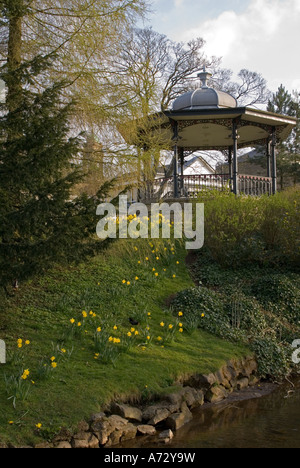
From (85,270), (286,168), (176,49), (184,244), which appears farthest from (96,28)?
(286,168)

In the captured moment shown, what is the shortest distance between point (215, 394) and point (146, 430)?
4.55 ft

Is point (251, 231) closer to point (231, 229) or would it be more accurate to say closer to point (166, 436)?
point (231, 229)

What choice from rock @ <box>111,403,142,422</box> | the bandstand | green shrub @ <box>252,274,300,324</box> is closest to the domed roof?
the bandstand

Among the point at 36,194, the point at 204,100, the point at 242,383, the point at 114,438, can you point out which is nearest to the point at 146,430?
the point at 114,438

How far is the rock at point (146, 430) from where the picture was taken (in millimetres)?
4879

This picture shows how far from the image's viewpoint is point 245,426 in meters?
5.24

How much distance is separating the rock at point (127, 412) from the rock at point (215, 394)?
121 centimetres

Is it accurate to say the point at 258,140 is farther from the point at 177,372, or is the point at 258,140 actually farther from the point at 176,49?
the point at 177,372

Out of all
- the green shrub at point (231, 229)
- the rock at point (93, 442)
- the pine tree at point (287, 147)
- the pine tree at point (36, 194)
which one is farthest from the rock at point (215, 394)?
the pine tree at point (287, 147)

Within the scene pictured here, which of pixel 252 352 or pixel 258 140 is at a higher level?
pixel 258 140

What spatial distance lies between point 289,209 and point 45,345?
6222 mm

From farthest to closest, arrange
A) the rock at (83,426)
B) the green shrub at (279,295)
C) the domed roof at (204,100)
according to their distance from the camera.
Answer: the domed roof at (204,100)
the green shrub at (279,295)
the rock at (83,426)

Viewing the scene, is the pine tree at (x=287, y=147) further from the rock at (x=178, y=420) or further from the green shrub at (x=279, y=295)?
the rock at (x=178, y=420)
